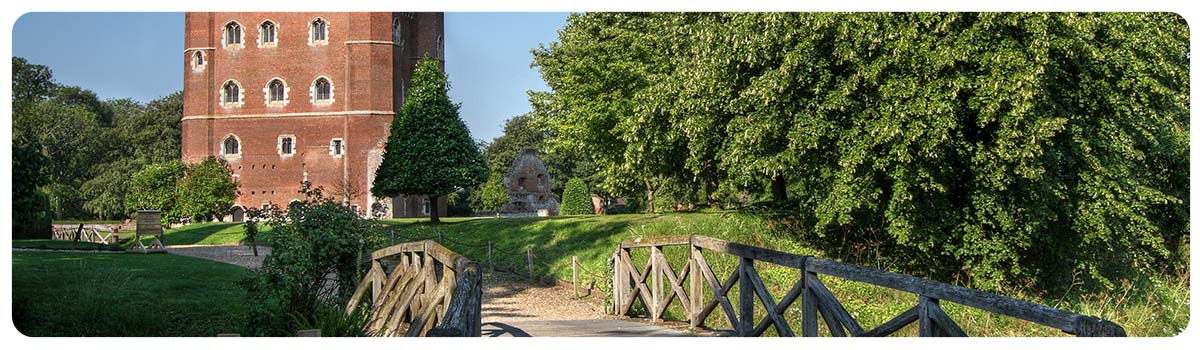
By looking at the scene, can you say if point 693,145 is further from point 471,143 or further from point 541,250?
point 471,143

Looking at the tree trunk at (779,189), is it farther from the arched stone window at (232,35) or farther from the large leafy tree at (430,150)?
the arched stone window at (232,35)

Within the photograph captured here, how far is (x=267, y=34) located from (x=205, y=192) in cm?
934

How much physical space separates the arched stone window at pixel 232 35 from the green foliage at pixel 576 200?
64.0 feet

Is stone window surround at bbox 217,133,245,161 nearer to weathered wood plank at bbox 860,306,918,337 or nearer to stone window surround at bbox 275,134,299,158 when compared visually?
stone window surround at bbox 275,134,299,158

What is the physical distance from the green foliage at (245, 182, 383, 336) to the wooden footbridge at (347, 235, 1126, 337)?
0.31 meters

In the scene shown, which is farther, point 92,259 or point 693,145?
point 693,145

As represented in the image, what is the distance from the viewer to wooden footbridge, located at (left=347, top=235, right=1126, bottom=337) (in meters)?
5.64

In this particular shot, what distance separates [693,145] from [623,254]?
7.42m

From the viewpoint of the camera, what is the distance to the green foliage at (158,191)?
1549 inches

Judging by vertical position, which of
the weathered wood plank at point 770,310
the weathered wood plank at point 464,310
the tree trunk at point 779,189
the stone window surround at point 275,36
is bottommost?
the weathered wood plank at point 770,310

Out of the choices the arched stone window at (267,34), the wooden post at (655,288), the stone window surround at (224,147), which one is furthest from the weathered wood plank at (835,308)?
the stone window surround at (224,147)

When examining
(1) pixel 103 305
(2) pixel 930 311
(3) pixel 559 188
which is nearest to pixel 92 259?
(1) pixel 103 305

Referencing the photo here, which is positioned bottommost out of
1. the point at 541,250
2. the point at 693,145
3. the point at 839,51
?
the point at 541,250
